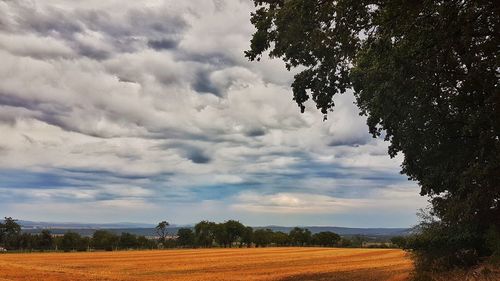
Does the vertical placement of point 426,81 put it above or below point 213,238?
above

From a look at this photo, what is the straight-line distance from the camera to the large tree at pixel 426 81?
13.7 meters

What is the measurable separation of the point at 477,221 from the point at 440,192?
2.50m

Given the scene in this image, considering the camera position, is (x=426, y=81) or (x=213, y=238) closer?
(x=426, y=81)

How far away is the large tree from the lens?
13672 millimetres

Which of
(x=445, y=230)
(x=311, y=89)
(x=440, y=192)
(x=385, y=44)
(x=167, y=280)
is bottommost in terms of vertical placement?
(x=167, y=280)

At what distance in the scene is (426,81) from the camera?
20.8 m

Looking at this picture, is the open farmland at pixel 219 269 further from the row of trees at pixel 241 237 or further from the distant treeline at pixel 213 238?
the row of trees at pixel 241 237

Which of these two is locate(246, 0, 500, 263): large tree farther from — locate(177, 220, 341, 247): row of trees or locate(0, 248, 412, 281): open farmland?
Result: locate(177, 220, 341, 247): row of trees

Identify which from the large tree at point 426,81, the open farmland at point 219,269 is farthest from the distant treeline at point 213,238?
the large tree at point 426,81

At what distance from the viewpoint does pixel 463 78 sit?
19.5 m

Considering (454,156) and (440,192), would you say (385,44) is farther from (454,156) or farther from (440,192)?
(440,192)

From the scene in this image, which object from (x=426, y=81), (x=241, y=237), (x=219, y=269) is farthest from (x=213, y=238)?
(x=426, y=81)

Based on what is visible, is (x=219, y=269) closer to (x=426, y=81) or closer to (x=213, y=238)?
(x=426, y=81)

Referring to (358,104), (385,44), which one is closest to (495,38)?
(385,44)
